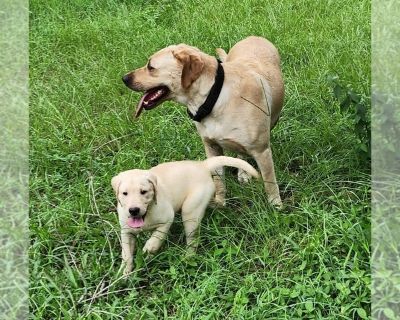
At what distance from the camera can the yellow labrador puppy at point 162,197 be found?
312cm

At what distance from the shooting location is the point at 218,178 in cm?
382

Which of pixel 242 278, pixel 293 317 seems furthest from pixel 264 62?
pixel 293 317

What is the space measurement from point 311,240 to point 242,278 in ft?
1.28

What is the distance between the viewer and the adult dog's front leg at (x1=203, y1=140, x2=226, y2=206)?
3.71 metres

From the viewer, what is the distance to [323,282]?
2926 millimetres

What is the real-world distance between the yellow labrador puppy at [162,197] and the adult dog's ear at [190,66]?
470 millimetres

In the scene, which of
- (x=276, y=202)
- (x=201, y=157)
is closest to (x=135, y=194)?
(x=276, y=202)

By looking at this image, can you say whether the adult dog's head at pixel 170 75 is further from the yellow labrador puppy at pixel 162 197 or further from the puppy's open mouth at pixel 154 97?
the yellow labrador puppy at pixel 162 197

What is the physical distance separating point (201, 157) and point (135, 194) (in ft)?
4.05

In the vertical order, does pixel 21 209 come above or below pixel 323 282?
above

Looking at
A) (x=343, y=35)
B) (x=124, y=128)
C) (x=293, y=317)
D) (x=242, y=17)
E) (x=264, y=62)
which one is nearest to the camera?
(x=293, y=317)

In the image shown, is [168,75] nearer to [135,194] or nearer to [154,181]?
[154,181]

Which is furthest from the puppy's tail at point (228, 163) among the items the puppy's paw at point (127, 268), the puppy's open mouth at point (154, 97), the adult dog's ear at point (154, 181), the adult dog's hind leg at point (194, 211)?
the puppy's paw at point (127, 268)

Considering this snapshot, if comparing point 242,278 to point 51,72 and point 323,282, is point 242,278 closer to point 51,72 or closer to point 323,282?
point 323,282
